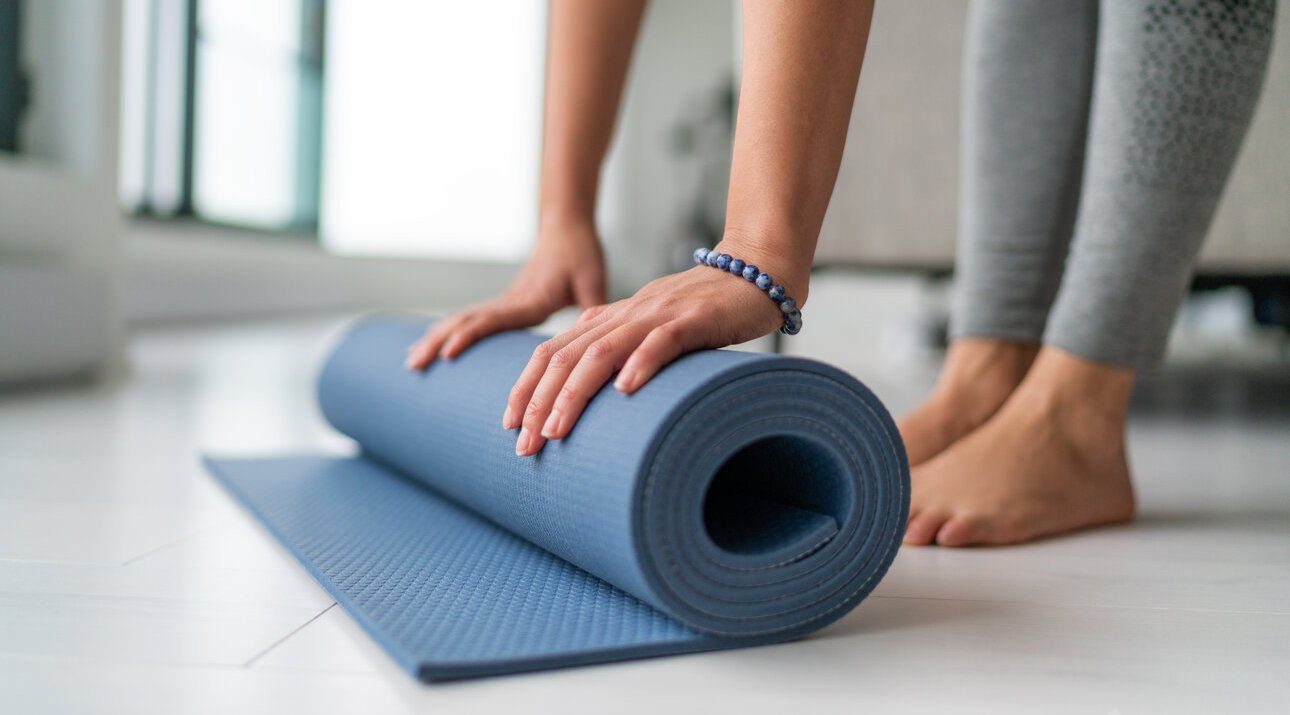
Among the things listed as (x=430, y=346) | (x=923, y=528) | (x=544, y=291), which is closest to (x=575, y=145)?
(x=544, y=291)

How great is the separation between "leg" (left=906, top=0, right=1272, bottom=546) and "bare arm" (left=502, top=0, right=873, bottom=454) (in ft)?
1.20

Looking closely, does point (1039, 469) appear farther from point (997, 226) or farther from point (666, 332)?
point (666, 332)

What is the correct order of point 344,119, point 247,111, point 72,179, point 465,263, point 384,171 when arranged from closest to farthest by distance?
point 72,179 → point 247,111 → point 344,119 → point 384,171 → point 465,263

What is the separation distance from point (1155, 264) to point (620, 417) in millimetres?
712

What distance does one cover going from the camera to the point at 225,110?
5711 millimetres

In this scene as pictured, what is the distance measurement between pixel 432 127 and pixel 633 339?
7879 millimetres

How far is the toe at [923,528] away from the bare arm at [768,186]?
31 cm

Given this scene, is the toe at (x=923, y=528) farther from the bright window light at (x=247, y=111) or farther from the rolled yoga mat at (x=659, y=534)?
the bright window light at (x=247, y=111)

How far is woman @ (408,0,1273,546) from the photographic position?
0.84m

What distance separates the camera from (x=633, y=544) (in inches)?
26.4

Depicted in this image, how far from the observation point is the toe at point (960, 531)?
1.04 meters

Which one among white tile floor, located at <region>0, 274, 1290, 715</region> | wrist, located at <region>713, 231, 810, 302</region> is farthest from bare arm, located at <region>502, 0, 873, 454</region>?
white tile floor, located at <region>0, 274, 1290, 715</region>

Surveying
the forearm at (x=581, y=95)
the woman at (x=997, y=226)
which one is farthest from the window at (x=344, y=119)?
the woman at (x=997, y=226)

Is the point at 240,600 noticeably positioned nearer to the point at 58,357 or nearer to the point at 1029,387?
the point at 1029,387
